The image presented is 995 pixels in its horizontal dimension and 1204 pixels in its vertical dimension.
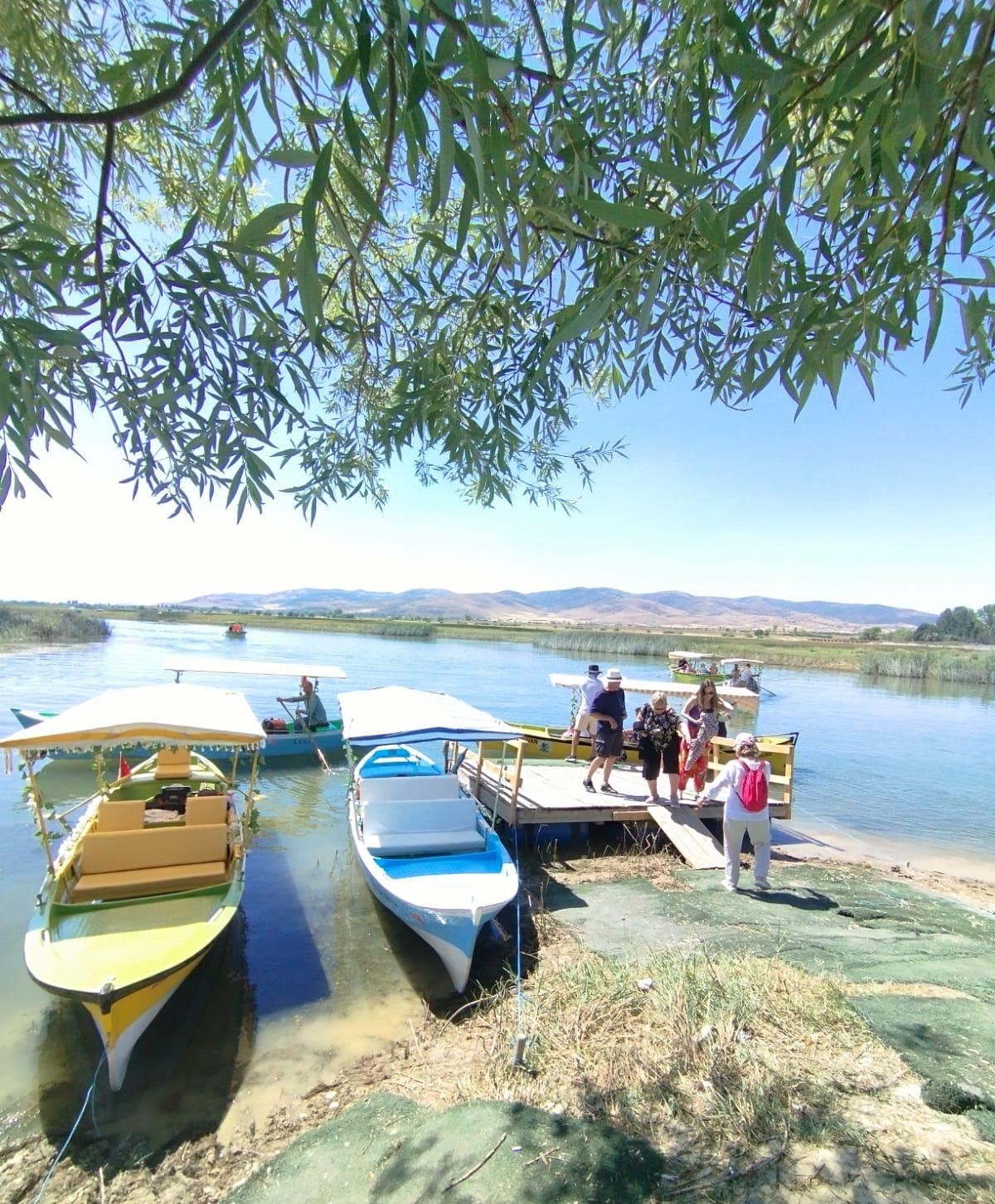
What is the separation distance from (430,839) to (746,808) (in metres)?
3.83

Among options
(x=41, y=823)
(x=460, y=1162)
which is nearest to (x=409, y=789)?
(x=41, y=823)

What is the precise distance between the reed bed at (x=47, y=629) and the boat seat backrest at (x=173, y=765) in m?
44.7

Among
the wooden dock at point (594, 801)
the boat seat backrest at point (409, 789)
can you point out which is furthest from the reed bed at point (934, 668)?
the boat seat backrest at point (409, 789)

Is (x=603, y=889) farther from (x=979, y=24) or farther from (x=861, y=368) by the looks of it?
(x=979, y=24)

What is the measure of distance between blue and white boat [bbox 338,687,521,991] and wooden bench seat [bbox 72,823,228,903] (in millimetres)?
1737

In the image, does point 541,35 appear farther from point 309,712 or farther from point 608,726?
point 309,712

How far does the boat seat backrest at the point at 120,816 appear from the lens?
24.5ft

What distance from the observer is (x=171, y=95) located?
2000 millimetres

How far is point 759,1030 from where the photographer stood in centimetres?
428

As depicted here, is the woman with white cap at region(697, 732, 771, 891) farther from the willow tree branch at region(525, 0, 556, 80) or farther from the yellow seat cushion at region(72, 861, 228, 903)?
the willow tree branch at region(525, 0, 556, 80)

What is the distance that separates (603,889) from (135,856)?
5.53m

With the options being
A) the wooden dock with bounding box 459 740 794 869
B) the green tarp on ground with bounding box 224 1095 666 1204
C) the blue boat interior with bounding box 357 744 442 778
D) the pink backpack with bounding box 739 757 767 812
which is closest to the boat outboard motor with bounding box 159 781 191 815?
the blue boat interior with bounding box 357 744 442 778

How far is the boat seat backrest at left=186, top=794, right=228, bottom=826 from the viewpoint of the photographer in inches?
305

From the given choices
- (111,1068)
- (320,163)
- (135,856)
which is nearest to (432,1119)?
(111,1068)
